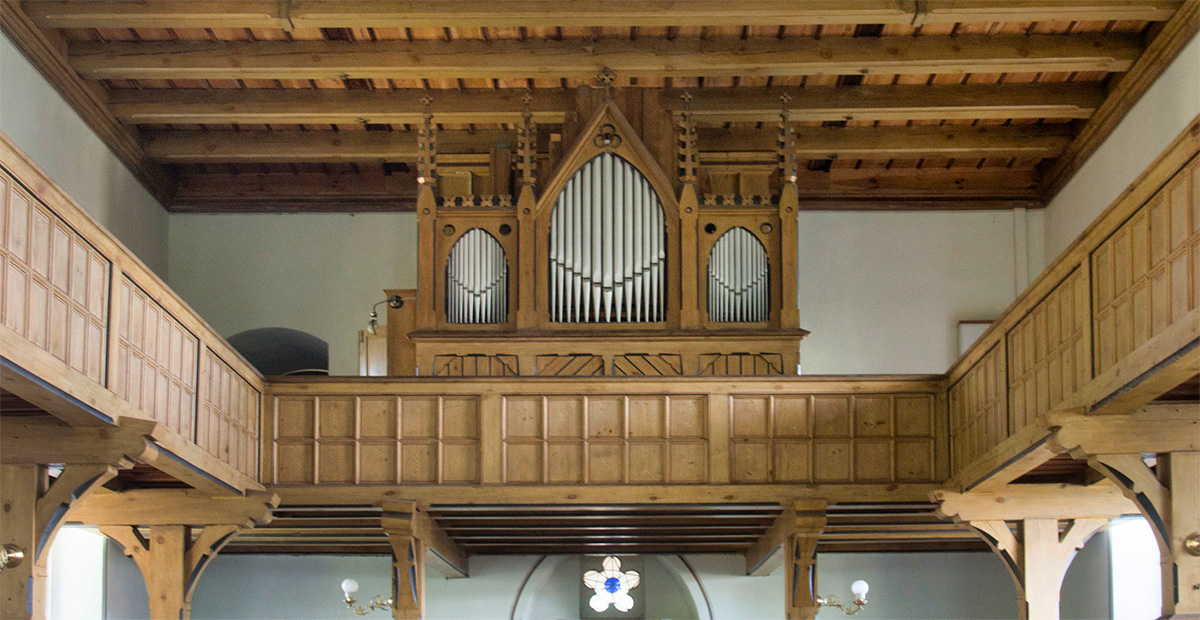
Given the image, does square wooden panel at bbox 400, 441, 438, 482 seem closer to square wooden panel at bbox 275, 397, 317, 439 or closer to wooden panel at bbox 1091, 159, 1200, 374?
square wooden panel at bbox 275, 397, 317, 439

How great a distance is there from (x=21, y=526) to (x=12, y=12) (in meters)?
5.63

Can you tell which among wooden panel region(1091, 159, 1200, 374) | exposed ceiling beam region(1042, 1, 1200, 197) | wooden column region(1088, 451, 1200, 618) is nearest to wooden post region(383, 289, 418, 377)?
exposed ceiling beam region(1042, 1, 1200, 197)

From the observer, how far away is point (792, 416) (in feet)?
46.2

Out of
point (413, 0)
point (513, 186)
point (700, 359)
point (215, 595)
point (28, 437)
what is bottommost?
point (215, 595)

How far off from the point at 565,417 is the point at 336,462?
2196 millimetres

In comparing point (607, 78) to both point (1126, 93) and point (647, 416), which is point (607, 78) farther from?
point (1126, 93)

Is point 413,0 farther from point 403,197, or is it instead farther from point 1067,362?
point 1067,362

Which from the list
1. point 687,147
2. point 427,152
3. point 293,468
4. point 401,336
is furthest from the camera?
→ point 401,336

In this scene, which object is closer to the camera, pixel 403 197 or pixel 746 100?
pixel 746 100

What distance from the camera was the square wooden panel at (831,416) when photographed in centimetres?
1405

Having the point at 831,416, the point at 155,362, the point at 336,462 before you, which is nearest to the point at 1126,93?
the point at 831,416

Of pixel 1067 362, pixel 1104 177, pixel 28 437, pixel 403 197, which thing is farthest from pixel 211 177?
pixel 1067 362

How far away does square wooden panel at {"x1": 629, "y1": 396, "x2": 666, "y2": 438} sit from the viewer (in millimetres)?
14086

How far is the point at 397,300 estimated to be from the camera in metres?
16.5
